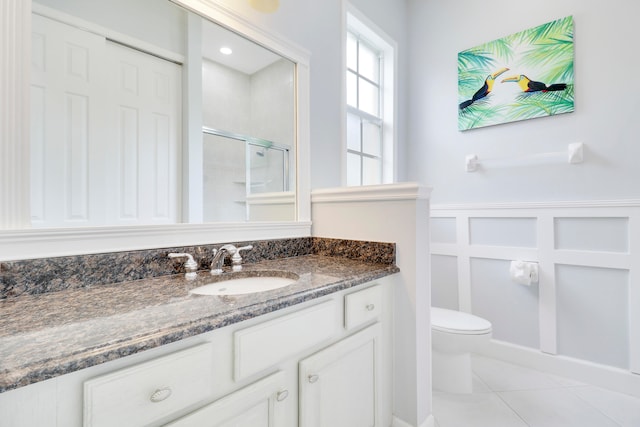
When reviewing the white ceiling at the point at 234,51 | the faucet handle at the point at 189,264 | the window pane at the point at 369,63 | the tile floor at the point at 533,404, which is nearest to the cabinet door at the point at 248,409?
the faucet handle at the point at 189,264

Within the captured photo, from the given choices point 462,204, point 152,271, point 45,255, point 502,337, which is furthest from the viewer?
point 462,204

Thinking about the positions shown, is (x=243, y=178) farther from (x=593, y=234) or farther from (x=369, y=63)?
(x=593, y=234)

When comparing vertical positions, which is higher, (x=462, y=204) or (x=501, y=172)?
(x=501, y=172)

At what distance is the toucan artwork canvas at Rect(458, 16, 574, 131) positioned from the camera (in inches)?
77.5

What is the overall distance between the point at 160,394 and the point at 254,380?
0.26 meters

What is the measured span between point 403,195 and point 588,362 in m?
1.69

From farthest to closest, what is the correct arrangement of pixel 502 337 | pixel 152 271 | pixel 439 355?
pixel 502 337 < pixel 439 355 < pixel 152 271

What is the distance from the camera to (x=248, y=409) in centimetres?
81

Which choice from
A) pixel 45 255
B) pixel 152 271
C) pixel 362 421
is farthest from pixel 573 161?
pixel 45 255

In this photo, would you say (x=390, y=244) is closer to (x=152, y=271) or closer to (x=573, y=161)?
(x=152, y=271)

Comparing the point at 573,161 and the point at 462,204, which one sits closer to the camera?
the point at 573,161

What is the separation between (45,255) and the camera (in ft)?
3.03

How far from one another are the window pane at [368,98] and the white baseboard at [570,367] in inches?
78.4

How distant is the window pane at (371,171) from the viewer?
252 centimetres
